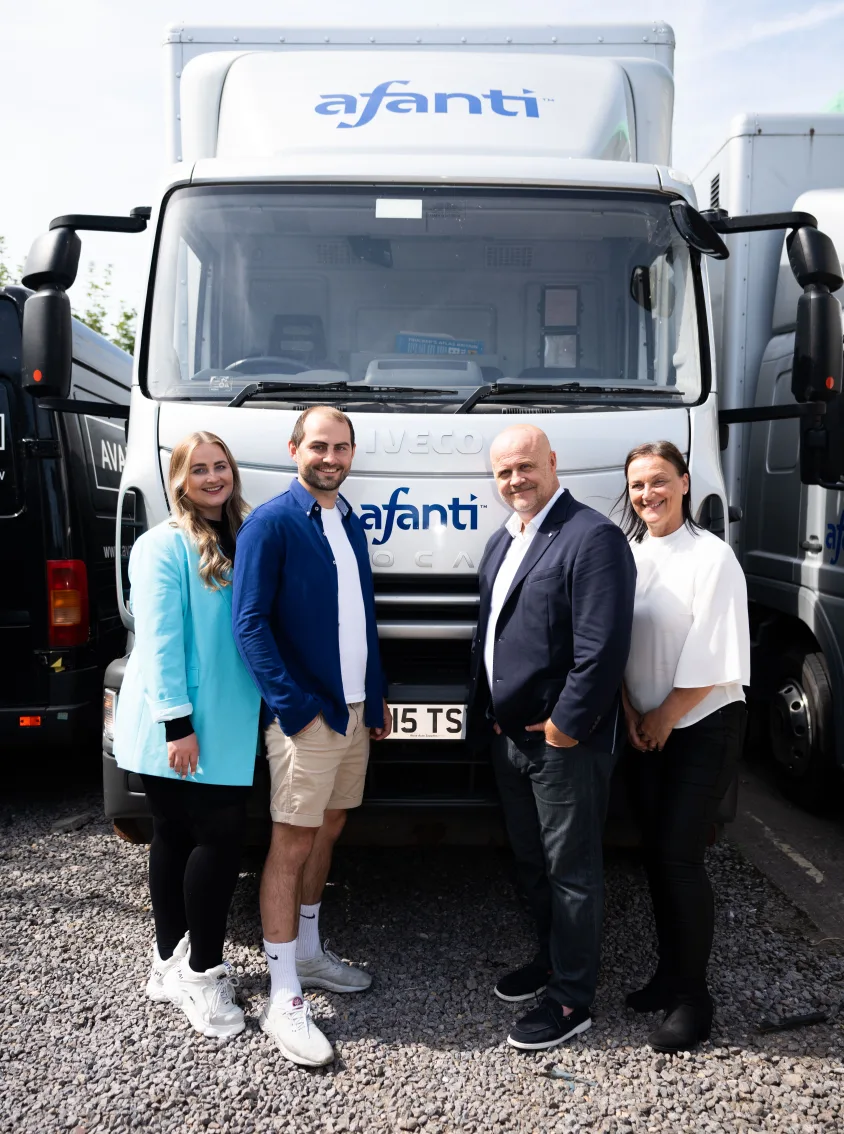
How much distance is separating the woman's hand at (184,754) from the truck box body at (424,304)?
0.55 metres

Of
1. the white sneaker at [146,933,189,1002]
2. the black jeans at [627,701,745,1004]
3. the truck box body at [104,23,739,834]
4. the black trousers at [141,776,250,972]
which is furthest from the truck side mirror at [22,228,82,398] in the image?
the black jeans at [627,701,745,1004]

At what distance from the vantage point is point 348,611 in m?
2.94

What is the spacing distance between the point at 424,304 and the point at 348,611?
134cm

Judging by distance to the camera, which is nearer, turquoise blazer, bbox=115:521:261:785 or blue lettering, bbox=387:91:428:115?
turquoise blazer, bbox=115:521:261:785

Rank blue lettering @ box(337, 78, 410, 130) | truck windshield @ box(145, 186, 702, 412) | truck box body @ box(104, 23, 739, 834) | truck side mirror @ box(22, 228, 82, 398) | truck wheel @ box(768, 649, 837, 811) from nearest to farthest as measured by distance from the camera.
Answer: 1. truck box body @ box(104, 23, 739, 834)
2. truck side mirror @ box(22, 228, 82, 398)
3. truck windshield @ box(145, 186, 702, 412)
4. blue lettering @ box(337, 78, 410, 130)
5. truck wheel @ box(768, 649, 837, 811)

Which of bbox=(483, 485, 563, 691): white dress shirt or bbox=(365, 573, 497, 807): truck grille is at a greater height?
bbox=(483, 485, 563, 691): white dress shirt

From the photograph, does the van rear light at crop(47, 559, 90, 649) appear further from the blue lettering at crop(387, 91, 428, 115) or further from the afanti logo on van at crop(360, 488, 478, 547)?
the blue lettering at crop(387, 91, 428, 115)

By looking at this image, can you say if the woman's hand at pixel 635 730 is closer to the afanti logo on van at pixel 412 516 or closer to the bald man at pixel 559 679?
the bald man at pixel 559 679

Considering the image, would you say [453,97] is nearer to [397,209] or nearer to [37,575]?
[397,209]

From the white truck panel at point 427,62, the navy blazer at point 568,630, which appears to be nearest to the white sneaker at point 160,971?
the navy blazer at point 568,630

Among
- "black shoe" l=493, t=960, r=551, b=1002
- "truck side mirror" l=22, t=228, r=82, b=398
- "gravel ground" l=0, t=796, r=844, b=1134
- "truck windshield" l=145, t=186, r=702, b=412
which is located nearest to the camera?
"gravel ground" l=0, t=796, r=844, b=1134

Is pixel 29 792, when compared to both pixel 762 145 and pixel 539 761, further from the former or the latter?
pixel 762 145

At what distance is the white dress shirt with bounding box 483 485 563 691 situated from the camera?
286 cm

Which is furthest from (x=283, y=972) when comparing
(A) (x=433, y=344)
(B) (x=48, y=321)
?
(B) (x=48, y=321)
